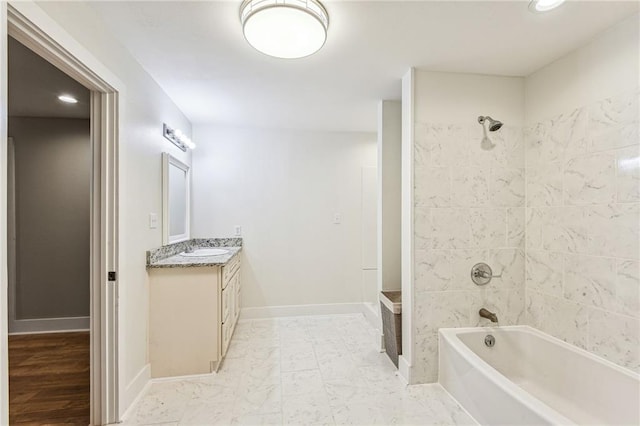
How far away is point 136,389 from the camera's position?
1.95 meters

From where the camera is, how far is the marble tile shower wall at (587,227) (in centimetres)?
156

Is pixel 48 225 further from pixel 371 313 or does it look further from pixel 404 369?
pixel 404 369

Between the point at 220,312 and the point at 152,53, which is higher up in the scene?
the point at 152,53

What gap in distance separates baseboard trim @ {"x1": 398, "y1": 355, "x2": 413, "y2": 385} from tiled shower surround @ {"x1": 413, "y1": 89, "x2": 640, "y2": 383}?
0.06m

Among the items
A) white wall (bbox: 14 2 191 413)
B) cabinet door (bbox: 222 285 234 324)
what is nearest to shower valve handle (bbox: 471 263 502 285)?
cabinet door (bbox: 222 285 234 324)

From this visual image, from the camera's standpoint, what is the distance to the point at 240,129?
11.6 ft

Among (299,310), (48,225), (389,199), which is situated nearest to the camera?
(389,199)

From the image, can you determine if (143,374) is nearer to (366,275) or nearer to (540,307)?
(366,275)

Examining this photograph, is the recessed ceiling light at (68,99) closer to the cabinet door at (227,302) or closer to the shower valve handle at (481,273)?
the cabinet door at (227,302)

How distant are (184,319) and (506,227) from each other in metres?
2.54

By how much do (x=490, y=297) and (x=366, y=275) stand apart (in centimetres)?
170

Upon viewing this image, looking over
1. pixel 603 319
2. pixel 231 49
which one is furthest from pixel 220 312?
pixel 603 319

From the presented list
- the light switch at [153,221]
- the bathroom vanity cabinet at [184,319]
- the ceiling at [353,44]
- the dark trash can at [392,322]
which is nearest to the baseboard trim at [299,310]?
the dark trash can at [392,322]

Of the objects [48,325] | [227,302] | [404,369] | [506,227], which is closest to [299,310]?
[227,302]
